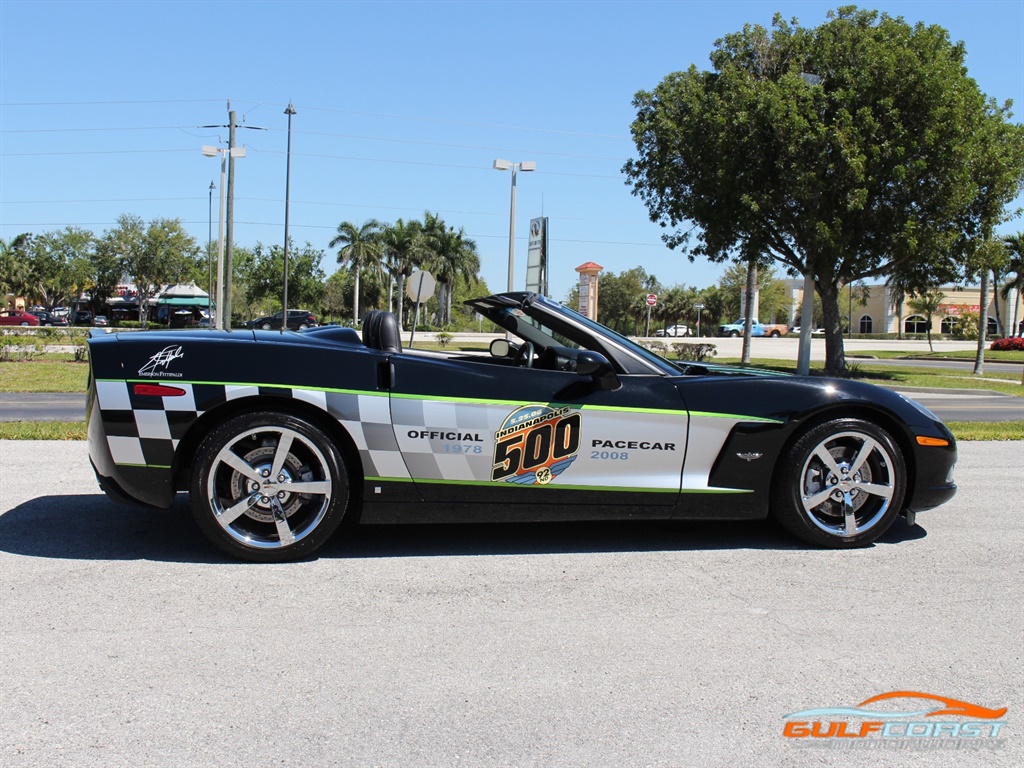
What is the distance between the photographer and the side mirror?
4445 millimetres

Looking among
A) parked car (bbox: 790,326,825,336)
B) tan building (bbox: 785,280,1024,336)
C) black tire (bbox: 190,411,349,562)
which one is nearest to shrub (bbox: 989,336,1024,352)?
parked car (bbox: 790,326,825,336)

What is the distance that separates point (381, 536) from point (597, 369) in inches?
58.5

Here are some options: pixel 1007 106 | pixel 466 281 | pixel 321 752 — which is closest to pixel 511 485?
pixel 321 752

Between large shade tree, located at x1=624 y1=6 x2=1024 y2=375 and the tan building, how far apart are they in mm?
55338

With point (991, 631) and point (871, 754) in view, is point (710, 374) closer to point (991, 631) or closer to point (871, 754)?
point (991, 631)

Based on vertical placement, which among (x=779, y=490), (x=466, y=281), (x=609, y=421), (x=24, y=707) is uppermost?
(x=466, y=281)

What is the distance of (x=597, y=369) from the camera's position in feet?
14.7

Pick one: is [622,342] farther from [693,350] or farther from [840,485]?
[693,350]

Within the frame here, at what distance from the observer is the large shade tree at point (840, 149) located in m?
22.7

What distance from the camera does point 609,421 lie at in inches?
178

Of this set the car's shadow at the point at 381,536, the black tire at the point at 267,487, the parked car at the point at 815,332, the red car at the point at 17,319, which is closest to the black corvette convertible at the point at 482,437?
the black tire at the point at 267,487

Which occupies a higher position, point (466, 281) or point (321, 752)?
point (466, 281)

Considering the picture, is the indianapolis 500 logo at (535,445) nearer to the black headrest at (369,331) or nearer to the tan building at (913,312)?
the black headrest at (369,331)

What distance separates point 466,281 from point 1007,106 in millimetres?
52289
